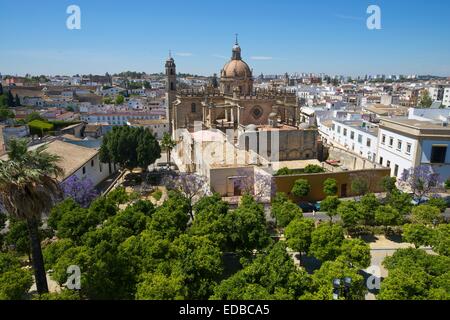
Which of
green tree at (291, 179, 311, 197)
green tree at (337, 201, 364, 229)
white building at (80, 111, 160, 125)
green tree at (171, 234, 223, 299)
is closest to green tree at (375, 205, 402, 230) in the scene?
green tree at (337, 201, 364, 229)

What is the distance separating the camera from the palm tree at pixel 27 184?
11.4 metres

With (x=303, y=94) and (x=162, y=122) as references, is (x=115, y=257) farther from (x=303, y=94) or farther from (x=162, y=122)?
(x=303, y=94)

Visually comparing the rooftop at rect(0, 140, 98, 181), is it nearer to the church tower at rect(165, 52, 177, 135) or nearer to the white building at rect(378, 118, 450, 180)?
the church tower at rect(165, 52, 177, 135)

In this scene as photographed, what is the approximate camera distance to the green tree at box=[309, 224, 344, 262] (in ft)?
52.0

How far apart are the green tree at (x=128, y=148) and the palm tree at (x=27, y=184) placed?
2091cm

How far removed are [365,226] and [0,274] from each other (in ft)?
66.8

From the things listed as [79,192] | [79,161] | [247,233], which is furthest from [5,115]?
[247,233]

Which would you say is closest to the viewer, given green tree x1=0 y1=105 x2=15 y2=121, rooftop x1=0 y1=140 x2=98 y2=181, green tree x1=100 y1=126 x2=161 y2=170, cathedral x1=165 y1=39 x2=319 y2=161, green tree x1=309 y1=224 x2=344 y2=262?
green tree x1=309 y1=224 x2=344 y2=262

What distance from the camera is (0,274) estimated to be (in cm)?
1321

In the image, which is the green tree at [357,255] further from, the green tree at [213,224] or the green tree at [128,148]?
the green tree at [128,148]

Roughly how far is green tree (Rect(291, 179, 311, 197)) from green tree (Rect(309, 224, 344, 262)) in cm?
995

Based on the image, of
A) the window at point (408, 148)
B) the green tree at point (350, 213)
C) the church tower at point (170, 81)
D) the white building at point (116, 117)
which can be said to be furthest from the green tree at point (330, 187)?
the white building at point (116, 117)

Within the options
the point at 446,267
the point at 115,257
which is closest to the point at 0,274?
the point at 115,257
